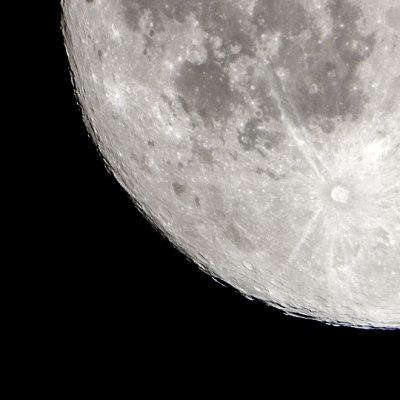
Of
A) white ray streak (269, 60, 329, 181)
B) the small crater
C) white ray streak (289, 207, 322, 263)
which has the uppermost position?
white ray streak (269, 60, 329, 181)

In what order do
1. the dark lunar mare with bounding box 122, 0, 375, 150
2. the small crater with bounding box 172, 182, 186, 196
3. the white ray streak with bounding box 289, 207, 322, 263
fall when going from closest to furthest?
the dark lunar mare with bounding box 122, 0, 375, 150, the white ray streak with bounding box 289, 207, 322, 263, the small crater with bounding box 172, 182, 186, 196

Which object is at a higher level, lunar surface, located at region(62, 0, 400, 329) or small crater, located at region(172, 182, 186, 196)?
lunar surface, located at region(62, 0, 400, 329)

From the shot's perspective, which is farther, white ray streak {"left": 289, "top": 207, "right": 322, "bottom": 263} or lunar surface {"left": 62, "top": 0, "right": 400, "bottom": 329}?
white ray streak {"left": 289, "top": 207, "right": 322, "bottom": 263}

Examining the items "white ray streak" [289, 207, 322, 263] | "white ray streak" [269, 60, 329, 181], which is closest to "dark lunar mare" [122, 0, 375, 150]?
"white ray streak" [269, 60, 329, 181]

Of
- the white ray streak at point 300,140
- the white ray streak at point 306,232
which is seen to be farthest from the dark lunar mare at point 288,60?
the white ray streak at point 306,232

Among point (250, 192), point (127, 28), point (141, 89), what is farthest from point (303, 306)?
point (127, 28)

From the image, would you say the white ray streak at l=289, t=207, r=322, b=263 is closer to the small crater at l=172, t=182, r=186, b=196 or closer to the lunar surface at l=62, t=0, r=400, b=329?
the lunar surface at l=62, t=0, r=400, b=329

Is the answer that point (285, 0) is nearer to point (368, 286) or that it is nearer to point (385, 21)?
point (385, 21)
